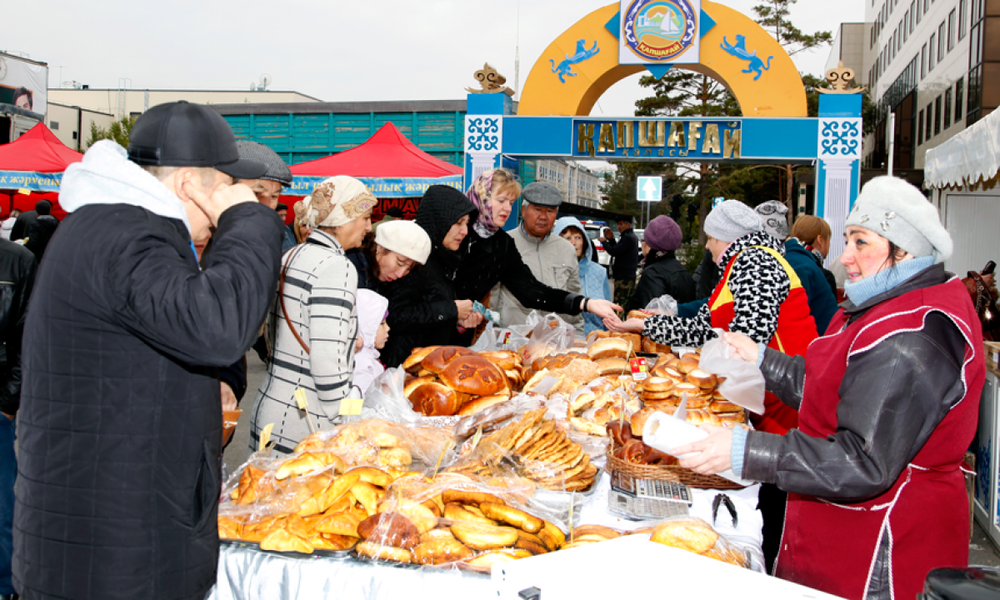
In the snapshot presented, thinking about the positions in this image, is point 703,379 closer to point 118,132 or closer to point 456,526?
point 456,526

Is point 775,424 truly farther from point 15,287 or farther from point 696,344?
point 15,287

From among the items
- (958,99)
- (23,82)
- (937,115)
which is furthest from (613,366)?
(23,82)

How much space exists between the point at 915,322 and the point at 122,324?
1673mm

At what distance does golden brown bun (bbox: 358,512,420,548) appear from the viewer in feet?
5.35

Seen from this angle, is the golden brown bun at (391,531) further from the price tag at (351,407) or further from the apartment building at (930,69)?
the apartment building at (930,69)

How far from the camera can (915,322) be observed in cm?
147

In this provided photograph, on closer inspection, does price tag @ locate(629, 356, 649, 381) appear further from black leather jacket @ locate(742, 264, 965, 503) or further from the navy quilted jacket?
the navy quilted jacket

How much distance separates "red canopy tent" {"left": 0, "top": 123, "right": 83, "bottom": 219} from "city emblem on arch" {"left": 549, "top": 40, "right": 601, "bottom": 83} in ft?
25.5

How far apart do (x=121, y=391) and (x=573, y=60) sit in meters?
7.44

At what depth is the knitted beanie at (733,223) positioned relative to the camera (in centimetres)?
306

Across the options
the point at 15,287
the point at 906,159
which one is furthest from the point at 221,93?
the point at 15,287

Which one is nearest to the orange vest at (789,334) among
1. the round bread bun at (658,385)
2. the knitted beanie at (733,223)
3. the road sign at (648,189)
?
the knitted beanie at (733,223)

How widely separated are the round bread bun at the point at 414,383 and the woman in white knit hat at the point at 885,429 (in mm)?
1550

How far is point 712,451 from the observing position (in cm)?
153
